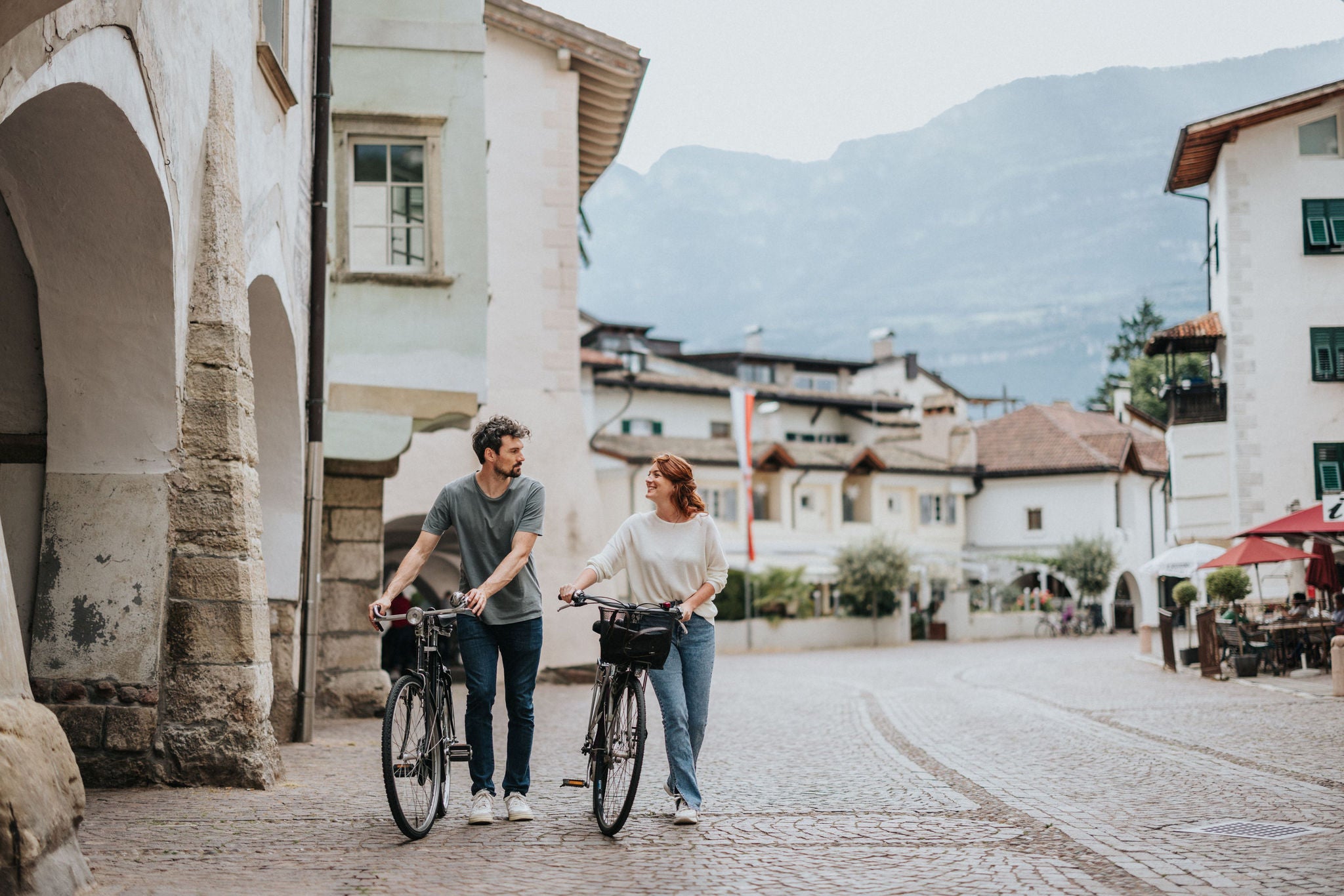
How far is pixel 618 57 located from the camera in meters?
22.3

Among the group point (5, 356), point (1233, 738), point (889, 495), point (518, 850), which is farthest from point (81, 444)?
point (889, 495)

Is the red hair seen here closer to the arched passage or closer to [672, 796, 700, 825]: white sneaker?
[672, 796, 700, 825]: white sneaker

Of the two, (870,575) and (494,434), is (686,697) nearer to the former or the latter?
(494,434)

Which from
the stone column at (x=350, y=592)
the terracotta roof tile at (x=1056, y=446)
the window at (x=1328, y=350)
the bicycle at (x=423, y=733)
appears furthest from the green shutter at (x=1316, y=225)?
the bicycle at (x=423, y=733)

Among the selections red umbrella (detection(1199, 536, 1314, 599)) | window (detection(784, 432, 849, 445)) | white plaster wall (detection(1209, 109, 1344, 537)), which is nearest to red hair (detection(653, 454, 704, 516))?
red umbrella (detection(1199, 536, 1314, 599))

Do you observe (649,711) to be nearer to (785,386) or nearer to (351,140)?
(351,140)

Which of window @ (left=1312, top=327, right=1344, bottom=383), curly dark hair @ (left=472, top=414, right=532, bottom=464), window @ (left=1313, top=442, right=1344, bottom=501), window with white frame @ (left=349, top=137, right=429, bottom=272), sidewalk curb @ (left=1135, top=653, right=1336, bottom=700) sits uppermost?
window @ (left=1312, top=327, right=1344, bottom=383)

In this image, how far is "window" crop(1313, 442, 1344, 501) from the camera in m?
32.8

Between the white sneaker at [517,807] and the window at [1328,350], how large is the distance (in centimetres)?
3016

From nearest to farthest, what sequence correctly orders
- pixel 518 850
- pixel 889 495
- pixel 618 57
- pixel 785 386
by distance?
pixel 518 850 → pixel 618 57 → pixel 889 495 → pixel 785 386

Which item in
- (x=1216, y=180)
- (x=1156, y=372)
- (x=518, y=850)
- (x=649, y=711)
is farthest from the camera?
(x=1156, y=372)

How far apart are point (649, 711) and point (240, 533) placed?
8.81 m

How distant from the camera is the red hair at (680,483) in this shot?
7188mm

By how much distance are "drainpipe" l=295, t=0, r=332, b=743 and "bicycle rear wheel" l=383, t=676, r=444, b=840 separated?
5585mm
